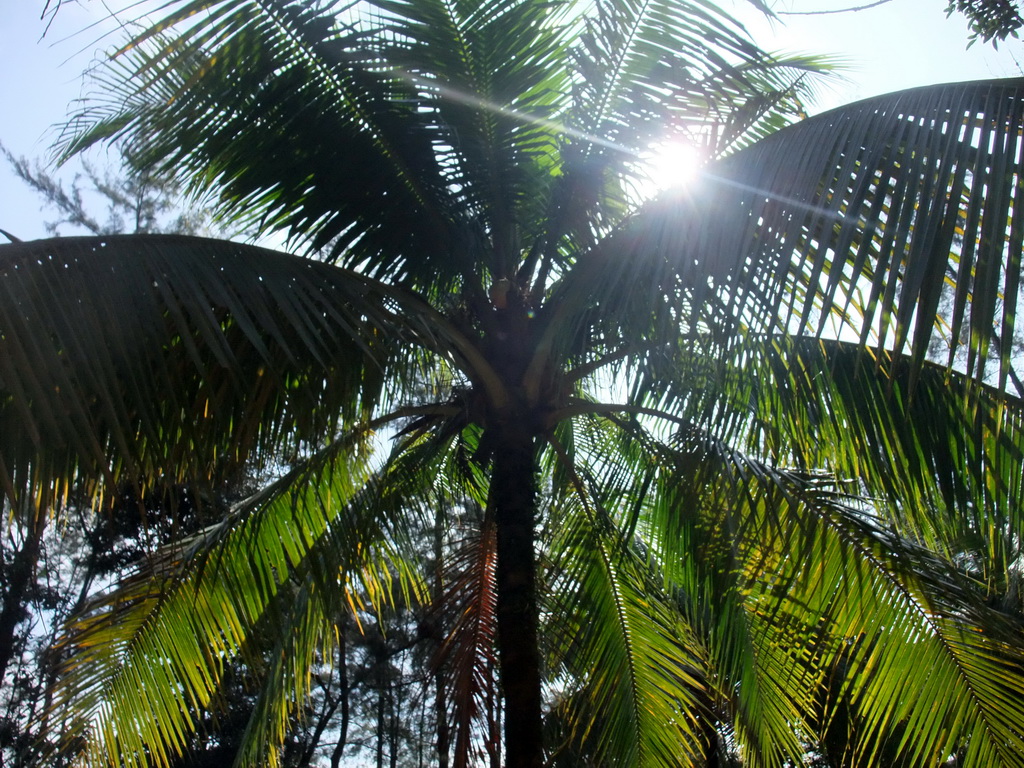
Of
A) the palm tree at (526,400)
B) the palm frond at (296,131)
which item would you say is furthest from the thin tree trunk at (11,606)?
the palm frond at (296,131)

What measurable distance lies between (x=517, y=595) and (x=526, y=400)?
0.87 m

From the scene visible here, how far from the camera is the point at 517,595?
376 cm

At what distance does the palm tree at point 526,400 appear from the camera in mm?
2953

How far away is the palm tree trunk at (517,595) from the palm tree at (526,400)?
0.5 inches

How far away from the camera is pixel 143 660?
4.32 metres

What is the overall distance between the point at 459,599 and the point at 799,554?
5.96ft

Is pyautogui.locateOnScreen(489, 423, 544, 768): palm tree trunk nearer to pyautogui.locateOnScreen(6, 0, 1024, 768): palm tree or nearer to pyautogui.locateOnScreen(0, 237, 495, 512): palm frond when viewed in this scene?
pyautogui.locateOnScreen(6, 0, 1024, 768): palm tree

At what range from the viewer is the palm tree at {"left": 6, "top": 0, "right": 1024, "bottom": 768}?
9.69 feet

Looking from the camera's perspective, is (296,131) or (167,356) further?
(296,131)

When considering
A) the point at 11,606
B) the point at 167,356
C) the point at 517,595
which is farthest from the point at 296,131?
the point at 11,606

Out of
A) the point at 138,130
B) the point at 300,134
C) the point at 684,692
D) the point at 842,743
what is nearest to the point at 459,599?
the point at 684,692

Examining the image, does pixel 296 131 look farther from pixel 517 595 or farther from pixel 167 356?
pixel 517 595

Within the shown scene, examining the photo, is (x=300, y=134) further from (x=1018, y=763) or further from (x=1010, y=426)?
(x=1018, y=763)

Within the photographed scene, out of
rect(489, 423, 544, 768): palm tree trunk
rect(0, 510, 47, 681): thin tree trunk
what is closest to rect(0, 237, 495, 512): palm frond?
rect(489, 423, 544, 768): palm tree trunk
